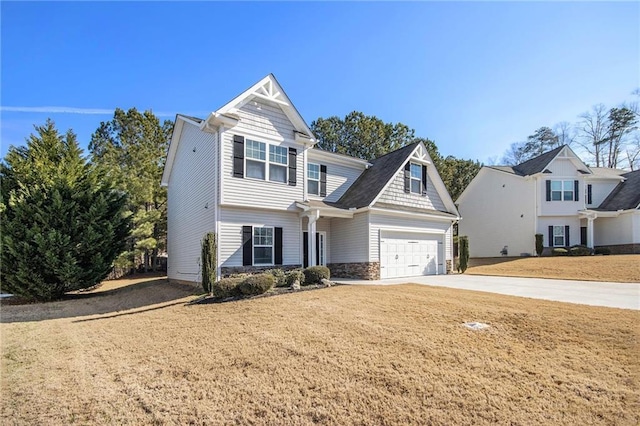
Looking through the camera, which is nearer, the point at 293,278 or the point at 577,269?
the point at 293,278

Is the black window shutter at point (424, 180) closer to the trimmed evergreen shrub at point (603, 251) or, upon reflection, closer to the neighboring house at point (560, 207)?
the neighboring house at point (560, 207)

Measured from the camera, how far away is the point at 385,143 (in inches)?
1379

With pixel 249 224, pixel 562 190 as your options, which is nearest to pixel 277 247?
pixel 249 224

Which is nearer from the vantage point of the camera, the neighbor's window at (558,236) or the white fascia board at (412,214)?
the white fascia board at (412,214)

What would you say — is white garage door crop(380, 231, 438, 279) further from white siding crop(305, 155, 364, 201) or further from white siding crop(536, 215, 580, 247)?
white siding crop(536, 215, 580, 247)

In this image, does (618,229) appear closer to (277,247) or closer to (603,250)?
(603,250)

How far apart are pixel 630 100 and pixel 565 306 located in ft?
140

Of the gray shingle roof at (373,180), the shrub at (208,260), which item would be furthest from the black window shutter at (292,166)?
the shrub at (208,260)

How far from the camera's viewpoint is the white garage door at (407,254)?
53.7 ft

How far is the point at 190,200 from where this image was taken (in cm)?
1627

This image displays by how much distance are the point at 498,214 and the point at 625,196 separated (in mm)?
9329

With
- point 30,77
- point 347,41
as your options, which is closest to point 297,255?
point 347,41

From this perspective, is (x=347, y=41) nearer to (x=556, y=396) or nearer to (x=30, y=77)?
(x=30, y=77)

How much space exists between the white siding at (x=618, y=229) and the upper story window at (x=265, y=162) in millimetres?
26354
